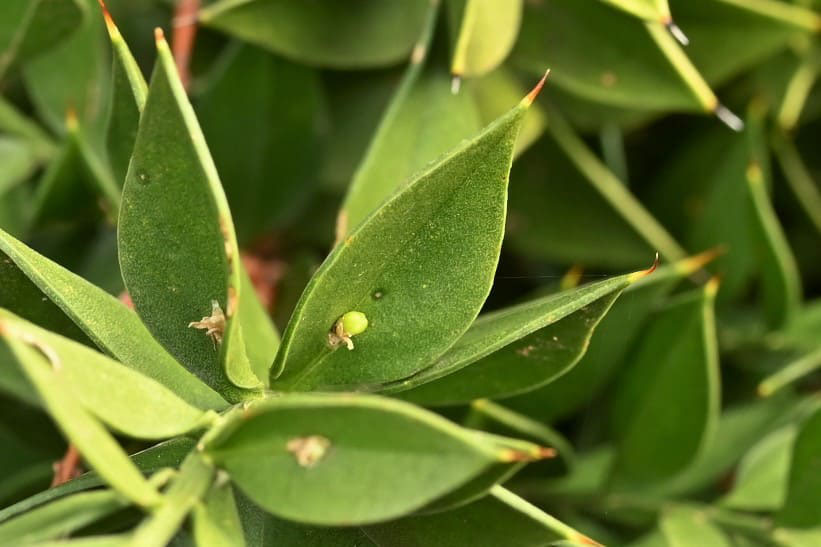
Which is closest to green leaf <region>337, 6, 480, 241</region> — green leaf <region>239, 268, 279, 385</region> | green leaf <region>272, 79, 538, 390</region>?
green leaf <region>239, 268, 279, 385</region>

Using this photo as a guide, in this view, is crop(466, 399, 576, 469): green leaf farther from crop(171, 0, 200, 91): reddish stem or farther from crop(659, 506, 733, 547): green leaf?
crop(171, 0, 200, 91): reddish stem

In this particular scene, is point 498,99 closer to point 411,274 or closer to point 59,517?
point 411,274

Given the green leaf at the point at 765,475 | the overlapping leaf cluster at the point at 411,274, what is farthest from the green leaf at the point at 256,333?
the green leaf at the point at 765,475

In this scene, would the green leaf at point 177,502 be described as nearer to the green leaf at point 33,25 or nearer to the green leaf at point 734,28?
the green leaf at point 33,25

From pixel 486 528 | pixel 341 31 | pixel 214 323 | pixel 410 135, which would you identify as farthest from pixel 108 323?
pixel 341 31

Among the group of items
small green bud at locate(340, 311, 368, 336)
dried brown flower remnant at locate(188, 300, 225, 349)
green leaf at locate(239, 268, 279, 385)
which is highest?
green leaf at locate(239, 268, 279, 385)

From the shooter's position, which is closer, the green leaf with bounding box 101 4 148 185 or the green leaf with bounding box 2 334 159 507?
the green leaf with bounding box 2 334 159 507

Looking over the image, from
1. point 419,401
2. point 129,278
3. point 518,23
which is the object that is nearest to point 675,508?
point 419,401
